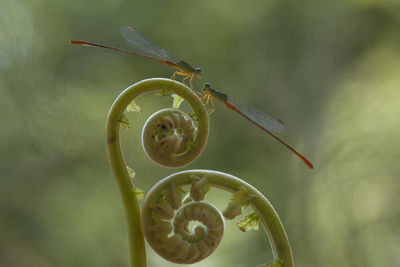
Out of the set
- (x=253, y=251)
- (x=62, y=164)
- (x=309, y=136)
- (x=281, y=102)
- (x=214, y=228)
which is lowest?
(x=214, y=228)

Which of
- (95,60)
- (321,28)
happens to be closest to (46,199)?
(95,60)

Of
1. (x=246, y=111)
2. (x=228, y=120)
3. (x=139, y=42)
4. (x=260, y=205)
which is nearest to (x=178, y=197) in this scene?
(x=260, y=205)

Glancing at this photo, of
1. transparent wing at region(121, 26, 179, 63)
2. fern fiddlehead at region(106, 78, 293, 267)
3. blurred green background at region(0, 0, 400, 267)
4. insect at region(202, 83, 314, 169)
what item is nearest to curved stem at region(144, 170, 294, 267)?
fern fiddlehead at region(106, 78, 293, 267)

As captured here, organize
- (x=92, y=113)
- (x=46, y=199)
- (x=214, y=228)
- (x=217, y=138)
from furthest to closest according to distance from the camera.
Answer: (x=217, y=138) < (x=92, y=113) < (x=46, y=199) < (x=214, y=228)

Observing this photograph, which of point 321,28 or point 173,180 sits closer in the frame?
point 173,180

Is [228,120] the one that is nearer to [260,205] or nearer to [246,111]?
[246,111]

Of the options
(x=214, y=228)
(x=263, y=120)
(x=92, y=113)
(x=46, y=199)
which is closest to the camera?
(x=214, y=228)

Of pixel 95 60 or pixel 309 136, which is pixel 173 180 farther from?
pixel 309 136
